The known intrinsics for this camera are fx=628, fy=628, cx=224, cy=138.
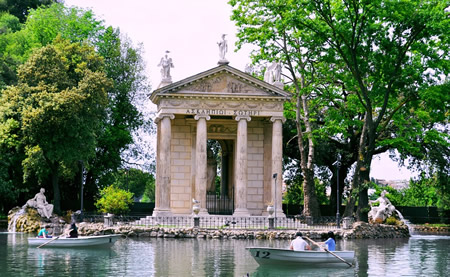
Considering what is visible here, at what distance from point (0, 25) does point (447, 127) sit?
44.3 m

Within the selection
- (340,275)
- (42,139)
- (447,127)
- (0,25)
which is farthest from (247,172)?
(0,25)

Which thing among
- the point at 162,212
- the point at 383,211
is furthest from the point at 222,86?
the point at 383,211

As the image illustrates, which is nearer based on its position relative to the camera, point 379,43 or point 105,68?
point 379,43

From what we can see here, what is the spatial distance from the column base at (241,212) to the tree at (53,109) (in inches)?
497

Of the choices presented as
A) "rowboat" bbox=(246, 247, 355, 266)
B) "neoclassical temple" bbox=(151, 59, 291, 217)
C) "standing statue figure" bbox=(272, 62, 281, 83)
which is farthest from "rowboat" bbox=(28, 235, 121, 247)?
"standing statue figure" bbox=(272, 62, 281, 83)

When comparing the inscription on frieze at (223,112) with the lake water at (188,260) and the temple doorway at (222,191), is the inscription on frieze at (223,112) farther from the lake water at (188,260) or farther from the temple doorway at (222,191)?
the lake water at (188,260)

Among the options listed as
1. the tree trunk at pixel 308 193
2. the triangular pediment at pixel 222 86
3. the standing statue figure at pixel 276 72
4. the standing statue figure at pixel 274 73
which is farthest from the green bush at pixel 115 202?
the standing statue figure at pixel 276 72

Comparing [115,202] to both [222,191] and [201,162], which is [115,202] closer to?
[201,162]

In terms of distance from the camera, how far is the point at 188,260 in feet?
86.0

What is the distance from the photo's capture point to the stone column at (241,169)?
149 ft

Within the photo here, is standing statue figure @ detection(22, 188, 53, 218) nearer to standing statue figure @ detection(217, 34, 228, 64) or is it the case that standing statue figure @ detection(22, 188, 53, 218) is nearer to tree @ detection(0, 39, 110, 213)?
tree @ detection(0, 39, 110, 213)

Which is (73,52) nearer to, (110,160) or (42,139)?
(42,139)

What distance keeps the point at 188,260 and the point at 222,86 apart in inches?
870

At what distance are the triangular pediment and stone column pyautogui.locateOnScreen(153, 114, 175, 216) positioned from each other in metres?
2.11
